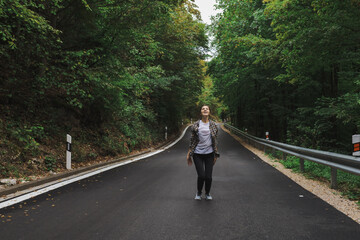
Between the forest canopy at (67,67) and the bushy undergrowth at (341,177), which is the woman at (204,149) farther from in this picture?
the forest canopy at (67,67)

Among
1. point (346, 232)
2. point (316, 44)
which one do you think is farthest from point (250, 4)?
point (346, 232)

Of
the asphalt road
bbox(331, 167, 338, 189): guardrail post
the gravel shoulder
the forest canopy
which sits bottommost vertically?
the gravel shoulder

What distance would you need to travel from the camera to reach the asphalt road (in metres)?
3.40

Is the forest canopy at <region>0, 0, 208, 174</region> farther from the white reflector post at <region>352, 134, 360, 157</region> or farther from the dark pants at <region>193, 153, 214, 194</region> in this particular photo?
the white reflector post at <region>352, 134, 360, 157</region>

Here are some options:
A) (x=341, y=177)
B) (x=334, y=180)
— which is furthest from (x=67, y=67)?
(x=341, y=177)

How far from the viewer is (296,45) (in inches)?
348

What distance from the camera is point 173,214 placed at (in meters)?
4.16

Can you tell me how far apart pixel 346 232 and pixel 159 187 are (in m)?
3.77

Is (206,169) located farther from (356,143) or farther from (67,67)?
(67,67)

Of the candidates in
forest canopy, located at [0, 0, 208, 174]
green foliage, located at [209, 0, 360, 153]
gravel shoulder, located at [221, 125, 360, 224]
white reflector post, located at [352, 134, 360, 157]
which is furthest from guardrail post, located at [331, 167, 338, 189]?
forest canopy, located at [0, 0, 208, 174]

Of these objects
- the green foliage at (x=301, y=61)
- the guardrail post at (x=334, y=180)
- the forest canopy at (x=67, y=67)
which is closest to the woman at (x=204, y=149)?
the guardrail post at (x=334, y=180)

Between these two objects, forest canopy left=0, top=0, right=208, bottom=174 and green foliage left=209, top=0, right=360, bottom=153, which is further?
green foliage left=209, top=0, right=360, bottom=153

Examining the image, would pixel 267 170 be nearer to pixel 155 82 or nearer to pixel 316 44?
pixel 316 44

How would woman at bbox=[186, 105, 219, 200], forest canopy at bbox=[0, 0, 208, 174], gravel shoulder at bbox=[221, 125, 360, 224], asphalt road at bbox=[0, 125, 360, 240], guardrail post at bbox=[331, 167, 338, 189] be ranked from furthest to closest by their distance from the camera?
forest canopy at bbox=[0, 0, 208, 174]
guardrail post at bbox=[331, 167, 338, 189]
woman at bbox=[186, 105, 219, 200]
gravel shoulder at bbox=[221, 125, 360, 224]
asphalt road at bbox=[0, 125, 360, 240]
